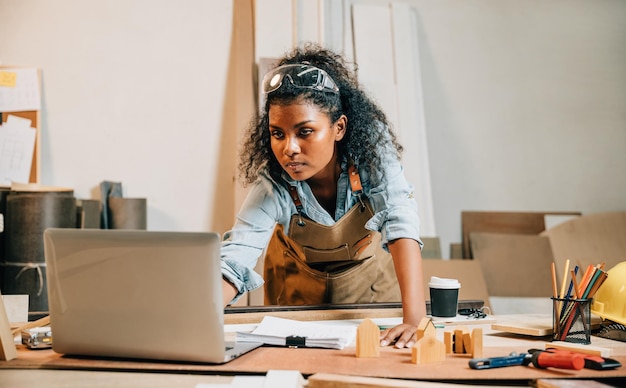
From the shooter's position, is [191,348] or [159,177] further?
[159,177]

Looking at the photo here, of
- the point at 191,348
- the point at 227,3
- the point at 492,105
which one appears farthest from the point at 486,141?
the point at 191,348

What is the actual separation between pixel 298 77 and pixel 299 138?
0.20 m

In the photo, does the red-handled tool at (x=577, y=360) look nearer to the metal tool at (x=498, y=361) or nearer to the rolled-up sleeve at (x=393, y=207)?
the metal tool at (x=498, y=361)

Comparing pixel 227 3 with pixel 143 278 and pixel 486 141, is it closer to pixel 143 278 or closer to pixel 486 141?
pixel 486 141

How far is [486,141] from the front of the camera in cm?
439

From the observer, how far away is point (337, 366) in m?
1.22

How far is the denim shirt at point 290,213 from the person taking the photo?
1.82 m

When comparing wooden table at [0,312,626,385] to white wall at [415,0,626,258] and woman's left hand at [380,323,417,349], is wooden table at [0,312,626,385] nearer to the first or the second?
woman's left hand at [380,323,417,349]

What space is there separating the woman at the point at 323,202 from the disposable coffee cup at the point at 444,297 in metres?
0.05

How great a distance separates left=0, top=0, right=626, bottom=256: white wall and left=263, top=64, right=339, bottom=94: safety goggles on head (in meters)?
2.09

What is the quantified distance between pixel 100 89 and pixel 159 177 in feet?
2.28

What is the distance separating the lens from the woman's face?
1.85 m

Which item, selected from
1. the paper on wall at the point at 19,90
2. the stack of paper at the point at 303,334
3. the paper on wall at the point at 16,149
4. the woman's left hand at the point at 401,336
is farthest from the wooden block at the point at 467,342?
the paper on wall at the point at 19,90

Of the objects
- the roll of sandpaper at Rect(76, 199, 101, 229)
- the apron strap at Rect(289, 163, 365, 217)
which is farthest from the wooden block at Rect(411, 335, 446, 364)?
the roll of sandpaper at Rect(76, 199, 101, 229)
